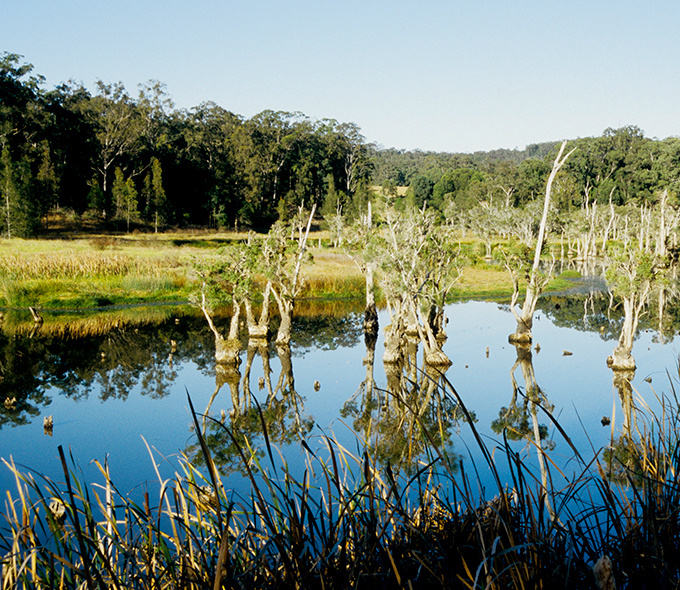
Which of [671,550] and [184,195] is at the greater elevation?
[184,195]

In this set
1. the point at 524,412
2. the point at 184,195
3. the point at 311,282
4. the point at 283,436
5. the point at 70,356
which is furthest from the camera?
the point at 184,195

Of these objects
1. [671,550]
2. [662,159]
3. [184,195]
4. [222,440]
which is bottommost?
[222,440]

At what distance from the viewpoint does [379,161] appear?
153m

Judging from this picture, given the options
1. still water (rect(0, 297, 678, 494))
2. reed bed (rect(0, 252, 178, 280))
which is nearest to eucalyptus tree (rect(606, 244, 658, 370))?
still water (rect(0, 297, 678, 494))

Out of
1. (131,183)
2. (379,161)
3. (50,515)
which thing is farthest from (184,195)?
(379,161)

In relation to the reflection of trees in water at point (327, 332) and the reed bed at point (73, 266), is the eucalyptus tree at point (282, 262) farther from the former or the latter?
the reed bed at point (73, 266)

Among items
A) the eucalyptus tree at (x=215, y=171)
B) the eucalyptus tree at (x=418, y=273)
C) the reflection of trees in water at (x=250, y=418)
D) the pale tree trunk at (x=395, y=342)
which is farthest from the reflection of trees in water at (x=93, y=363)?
the eucalyptus tree at (x=215, y=171)

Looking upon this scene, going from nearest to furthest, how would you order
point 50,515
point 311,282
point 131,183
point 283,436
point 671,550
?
1. point 50,515
2. point 671,550
3. point 283,436
4. point 311,282
5. point 131,183

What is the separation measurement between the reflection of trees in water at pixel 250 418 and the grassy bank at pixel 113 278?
9.16 meters

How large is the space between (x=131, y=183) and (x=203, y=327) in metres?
34.2

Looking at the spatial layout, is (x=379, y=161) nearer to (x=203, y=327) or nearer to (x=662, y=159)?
(x=662, y=159)

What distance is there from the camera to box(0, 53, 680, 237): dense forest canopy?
57406 mm

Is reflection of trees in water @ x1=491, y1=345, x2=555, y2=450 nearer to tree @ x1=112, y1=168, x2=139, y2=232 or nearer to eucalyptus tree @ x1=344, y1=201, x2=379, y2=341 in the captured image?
eucalyptus tree @ x1=344, y1=201, x2=379, y2=341

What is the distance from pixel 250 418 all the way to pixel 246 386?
261 centimetres
